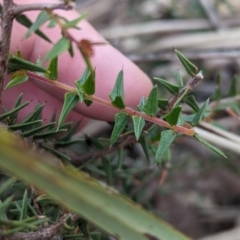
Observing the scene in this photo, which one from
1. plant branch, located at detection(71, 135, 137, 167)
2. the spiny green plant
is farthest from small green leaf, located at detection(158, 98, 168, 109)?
plant branch, located at detection(71, 135, 137, 167)

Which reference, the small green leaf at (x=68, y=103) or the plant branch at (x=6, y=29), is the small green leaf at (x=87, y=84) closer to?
the small green leaf at (x=68, y=103)

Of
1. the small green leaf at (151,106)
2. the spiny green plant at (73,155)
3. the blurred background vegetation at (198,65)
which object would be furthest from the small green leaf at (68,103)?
the blurred background vegetation at (198,65)

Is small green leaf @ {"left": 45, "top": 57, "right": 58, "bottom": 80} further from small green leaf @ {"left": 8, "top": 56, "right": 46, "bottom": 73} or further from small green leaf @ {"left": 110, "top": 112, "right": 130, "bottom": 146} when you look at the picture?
small green leaf @ {"left": 110, "top": 112, "right": 130, "bottom": 146}

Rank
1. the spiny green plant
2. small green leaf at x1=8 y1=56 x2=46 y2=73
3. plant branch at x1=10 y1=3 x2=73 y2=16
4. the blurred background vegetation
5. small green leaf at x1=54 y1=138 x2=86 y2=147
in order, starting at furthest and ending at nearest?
the blurred background vegetation < small green leaf at x1=54 y1=138 x2=86 y2=147 < small green leaf at x1=8 y1=56 x2=46 y2=73 < plant branch at x1=10 y1=3 x2=73 y2=16 < the spiny green plant

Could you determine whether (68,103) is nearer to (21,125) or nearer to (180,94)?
(21,125)

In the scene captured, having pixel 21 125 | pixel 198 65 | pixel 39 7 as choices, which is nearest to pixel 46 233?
pixel 21 125

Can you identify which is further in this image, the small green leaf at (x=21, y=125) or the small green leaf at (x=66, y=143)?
the small green leaf at (x=66, y=143)

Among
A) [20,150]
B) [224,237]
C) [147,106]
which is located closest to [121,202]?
[20,150]
